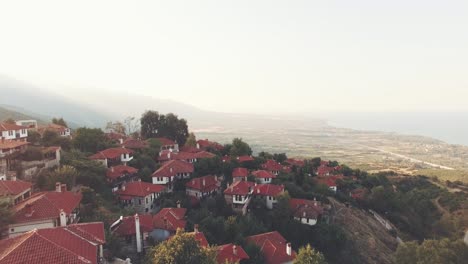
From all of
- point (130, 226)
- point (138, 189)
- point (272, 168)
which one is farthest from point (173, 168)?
point (272, 168)

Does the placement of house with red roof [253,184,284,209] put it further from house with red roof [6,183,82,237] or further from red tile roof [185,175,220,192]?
house with red roof [6,183,82,237]

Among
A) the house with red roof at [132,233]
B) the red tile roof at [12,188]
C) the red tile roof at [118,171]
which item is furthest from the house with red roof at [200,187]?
the red tile roof at [12,188]

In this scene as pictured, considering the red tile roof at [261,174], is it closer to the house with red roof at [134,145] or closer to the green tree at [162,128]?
the house with red roof at [134,145]

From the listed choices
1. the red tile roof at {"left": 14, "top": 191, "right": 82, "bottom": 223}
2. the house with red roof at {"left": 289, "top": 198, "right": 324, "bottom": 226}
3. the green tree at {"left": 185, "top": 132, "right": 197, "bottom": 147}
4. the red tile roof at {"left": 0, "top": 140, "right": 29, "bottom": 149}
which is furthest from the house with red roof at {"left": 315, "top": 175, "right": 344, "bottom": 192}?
the red tile roof at {"left": 0, "top": 140, "right": 29, "bottom": 149}

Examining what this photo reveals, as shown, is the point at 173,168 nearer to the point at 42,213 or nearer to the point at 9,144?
the point at 9,144

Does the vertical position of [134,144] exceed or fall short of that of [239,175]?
it exceeds it

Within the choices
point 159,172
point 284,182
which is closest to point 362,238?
point 284,182
